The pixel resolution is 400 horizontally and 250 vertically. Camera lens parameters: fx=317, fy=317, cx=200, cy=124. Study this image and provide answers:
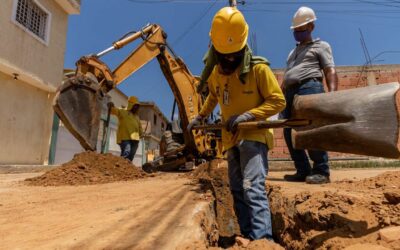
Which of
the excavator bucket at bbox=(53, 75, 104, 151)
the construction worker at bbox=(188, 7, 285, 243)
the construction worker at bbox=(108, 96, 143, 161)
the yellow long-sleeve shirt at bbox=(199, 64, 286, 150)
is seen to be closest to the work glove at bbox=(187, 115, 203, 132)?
the yellow long-sleeve shirt at bbox=(199, 64, 286, 150)

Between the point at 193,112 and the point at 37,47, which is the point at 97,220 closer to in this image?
the point at 193,112

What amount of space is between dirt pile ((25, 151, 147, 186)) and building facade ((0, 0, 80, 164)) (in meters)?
4.73

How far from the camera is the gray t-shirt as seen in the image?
3676 mm

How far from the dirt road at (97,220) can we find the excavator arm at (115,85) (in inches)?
53.7

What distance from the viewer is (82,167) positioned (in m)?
5.25

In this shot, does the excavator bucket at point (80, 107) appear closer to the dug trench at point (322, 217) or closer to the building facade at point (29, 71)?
the dug trench at point (322, 217)

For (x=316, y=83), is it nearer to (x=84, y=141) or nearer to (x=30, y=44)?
(x=84, y=141)

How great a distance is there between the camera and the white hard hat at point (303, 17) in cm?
369

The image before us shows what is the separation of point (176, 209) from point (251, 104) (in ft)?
3.58

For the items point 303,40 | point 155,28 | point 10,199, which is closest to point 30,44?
point 155,28

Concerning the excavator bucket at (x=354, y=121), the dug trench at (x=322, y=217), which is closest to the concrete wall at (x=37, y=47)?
the dug trench at (x=322, y=217)

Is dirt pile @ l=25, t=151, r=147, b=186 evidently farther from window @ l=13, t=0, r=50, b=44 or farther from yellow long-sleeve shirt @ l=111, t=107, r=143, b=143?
window @ l=13, t=0, r=50, b=44

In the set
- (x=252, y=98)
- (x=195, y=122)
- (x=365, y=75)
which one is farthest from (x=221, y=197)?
(x=365, y=75)

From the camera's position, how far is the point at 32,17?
10094mm
